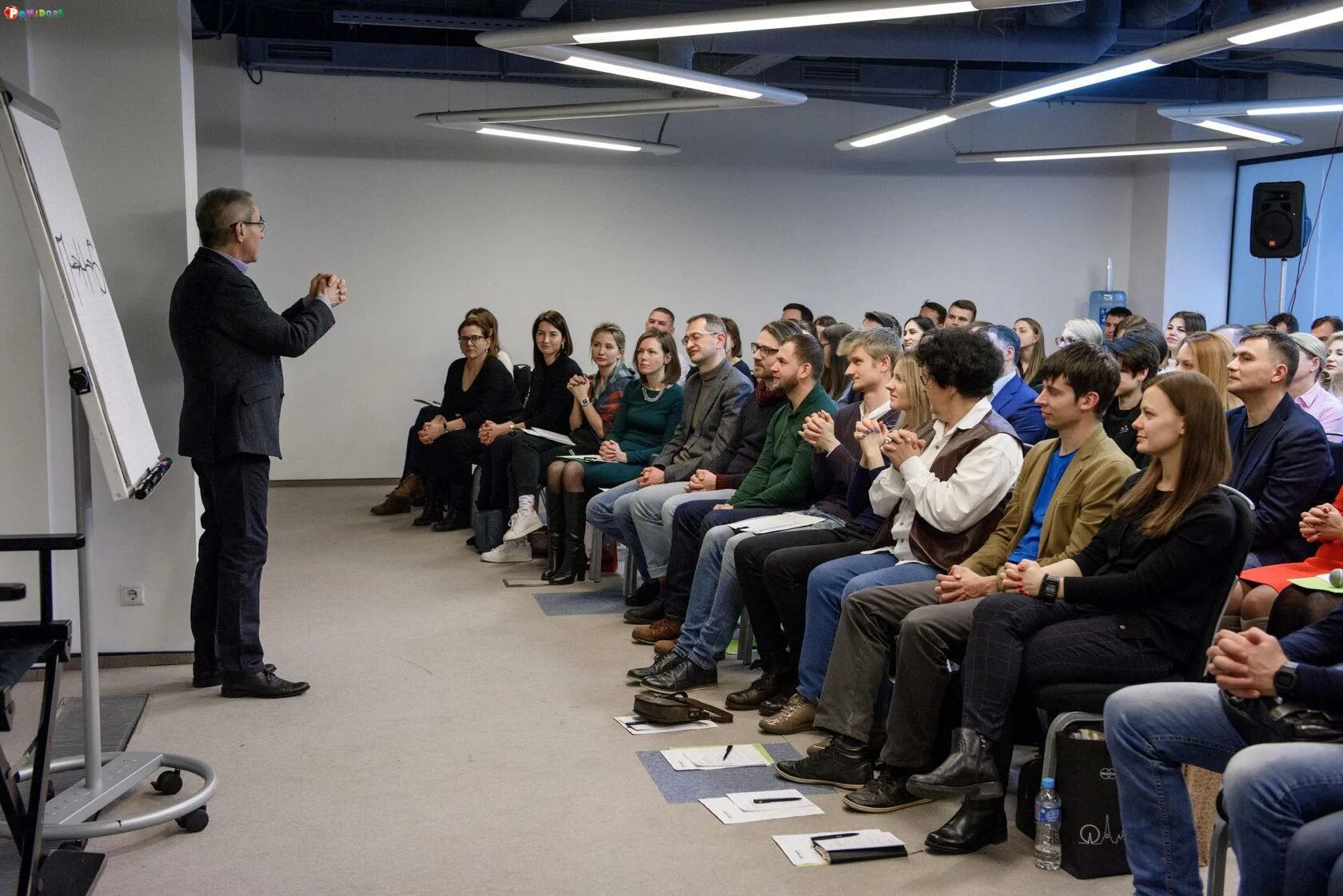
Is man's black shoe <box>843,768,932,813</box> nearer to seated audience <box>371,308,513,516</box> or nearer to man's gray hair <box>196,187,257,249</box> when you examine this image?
man's gray hair <box>196,187,257,249</box>

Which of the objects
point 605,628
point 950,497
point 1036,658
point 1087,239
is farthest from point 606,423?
point 1087,239

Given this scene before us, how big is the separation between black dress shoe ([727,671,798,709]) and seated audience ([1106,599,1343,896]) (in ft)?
5.44

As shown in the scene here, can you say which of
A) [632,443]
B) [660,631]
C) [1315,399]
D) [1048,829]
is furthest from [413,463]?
[1048,829]

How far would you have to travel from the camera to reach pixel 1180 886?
7.66 ft

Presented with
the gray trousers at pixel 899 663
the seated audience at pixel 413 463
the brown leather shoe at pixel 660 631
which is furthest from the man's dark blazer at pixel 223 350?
the seated audience at pixel 413 463

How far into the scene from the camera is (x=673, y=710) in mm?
3734

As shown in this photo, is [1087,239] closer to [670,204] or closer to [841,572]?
[670,204]

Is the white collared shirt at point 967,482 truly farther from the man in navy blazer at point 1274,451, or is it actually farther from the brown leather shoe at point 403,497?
the brown leather shoe at point 403,497

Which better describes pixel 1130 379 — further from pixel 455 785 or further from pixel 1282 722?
pixel 455 785

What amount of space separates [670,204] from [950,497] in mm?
6783

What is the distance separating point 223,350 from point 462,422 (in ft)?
11.4

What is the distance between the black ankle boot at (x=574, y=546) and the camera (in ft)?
19.3

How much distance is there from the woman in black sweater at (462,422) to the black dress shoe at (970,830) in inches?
186

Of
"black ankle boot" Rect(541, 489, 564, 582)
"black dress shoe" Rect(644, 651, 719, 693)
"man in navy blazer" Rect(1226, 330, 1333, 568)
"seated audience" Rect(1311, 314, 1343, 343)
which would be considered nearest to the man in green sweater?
"black dress shoe" Rect(644, 651, 719, 693)
